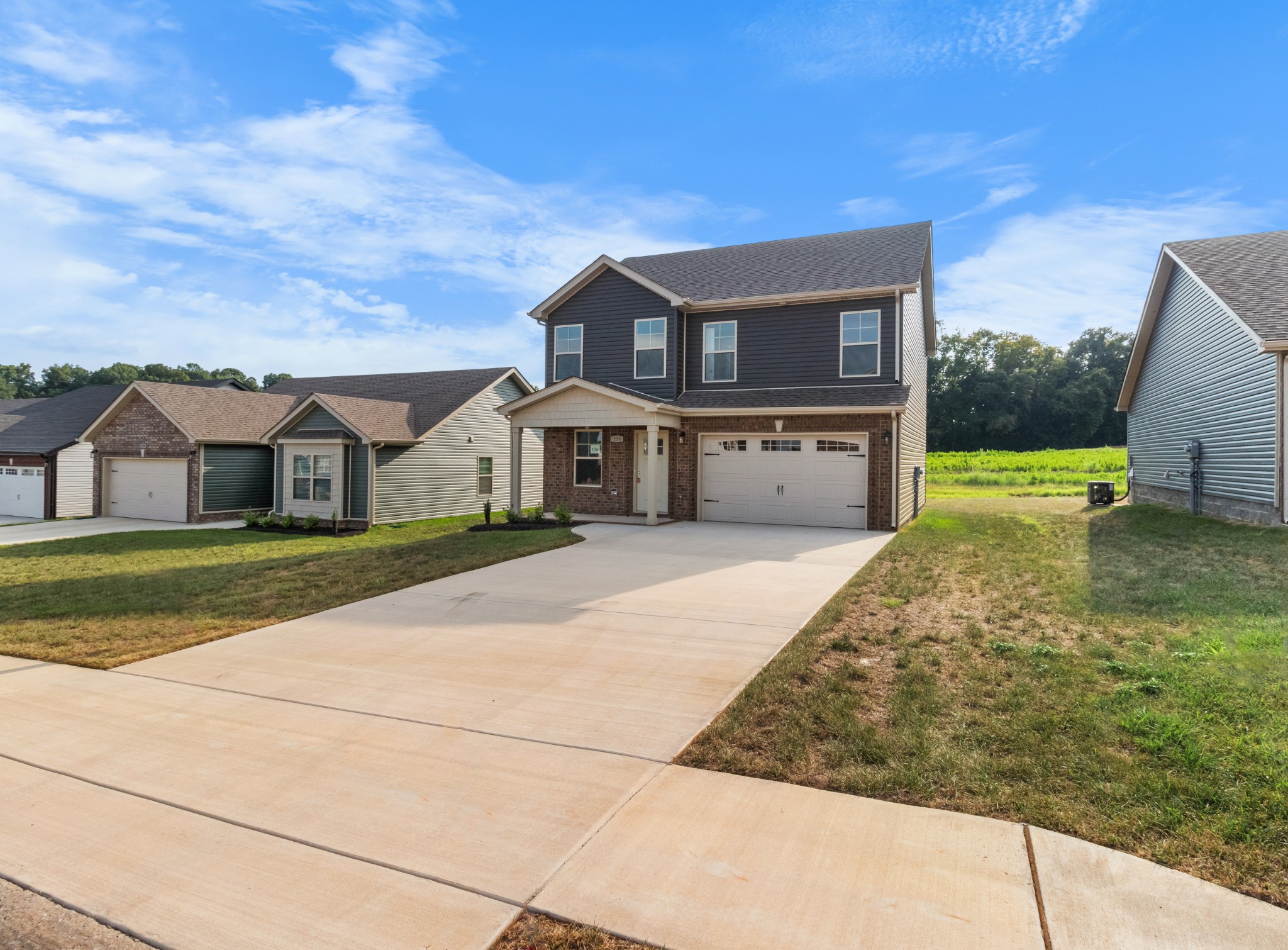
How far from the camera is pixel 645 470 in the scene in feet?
58.1

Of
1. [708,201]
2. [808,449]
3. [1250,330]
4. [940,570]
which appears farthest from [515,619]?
[708,201]

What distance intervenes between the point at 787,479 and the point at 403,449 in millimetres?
10841

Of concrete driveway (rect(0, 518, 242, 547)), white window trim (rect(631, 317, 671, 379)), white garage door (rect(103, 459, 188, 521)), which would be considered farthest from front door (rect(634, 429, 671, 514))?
white garage door (rect(103, 459, 188, 521))

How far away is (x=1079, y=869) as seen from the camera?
2.86 m

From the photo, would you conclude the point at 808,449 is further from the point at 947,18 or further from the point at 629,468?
the point at 947,18

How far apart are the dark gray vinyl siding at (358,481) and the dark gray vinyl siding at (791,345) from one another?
894 cm

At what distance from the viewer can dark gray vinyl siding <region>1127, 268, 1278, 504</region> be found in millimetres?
13164

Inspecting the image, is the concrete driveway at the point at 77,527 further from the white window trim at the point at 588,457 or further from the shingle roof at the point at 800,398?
the shingle roof at the point at 800,398

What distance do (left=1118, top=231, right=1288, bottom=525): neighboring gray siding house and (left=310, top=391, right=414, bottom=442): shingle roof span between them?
19182 mm

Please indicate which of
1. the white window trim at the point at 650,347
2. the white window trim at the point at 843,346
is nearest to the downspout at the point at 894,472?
the white window trim at the point at 843,346

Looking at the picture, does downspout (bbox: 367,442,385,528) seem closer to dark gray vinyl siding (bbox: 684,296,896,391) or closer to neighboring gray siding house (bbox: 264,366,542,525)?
neighboring gray siding house (bbox: 264,366,542,525)

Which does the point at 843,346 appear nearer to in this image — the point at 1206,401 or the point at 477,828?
the point at 1206,401

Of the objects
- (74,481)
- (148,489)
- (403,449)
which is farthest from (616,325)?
(74,481)

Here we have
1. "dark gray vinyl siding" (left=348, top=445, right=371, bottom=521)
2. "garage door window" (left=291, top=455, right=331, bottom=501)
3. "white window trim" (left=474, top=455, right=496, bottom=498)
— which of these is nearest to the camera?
"dark gray vinyl siding" (left=348, top=445, right=371, bottom=521)
